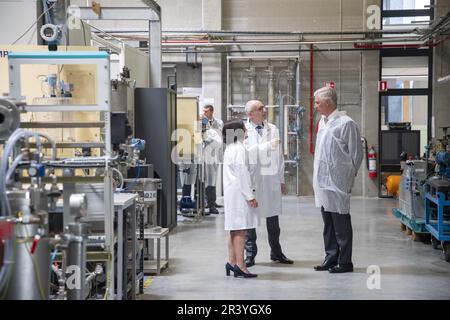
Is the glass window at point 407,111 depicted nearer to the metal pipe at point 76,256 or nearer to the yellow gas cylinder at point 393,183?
the yellow gas cylinder at point 393,183

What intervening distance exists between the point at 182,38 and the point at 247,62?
1.18 m

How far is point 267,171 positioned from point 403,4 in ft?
21.6

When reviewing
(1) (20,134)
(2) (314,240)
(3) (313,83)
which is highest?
(3) (313,83)

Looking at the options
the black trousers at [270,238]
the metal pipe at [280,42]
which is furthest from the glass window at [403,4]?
the black trousers at [270,238]

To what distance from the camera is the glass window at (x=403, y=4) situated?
10.2 metres

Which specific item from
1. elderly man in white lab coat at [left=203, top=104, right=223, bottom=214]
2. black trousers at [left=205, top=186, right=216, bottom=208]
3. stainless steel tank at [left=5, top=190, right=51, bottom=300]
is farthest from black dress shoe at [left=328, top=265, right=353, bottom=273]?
black trousers at [left=205, top=186, right=216, bottom=208]

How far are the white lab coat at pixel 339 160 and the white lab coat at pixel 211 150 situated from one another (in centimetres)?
341

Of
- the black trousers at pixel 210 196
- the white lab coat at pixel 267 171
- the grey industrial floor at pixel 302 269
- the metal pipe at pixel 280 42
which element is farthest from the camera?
the metal pipe at pixel 280 42

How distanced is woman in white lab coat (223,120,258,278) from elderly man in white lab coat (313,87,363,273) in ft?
2.17

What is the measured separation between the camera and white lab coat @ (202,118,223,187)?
26.1 ft

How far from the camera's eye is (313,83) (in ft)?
33.2

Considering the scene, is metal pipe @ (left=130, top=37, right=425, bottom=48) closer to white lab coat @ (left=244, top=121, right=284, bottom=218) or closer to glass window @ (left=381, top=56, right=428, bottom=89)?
glass window @ (left=381, top=56, right=428, bottom=89)
